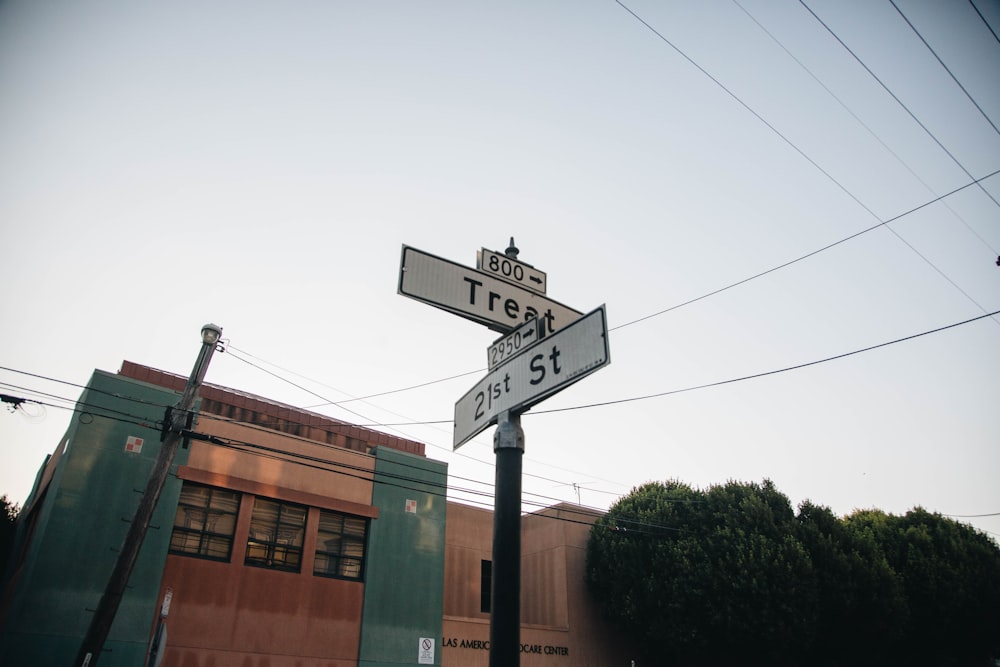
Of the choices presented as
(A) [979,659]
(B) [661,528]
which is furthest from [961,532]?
(B) [661,528]

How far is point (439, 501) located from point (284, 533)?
17.3ft

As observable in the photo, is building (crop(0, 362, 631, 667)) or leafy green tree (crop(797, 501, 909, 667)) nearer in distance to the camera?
building (crop(0, 362, 631, 667))

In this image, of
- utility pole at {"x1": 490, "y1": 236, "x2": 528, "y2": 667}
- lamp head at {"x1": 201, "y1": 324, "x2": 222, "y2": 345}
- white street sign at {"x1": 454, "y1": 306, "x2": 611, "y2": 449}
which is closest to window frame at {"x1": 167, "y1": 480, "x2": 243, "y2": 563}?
lamp head at {"x1": 201, "y1": 324, "x2": 222, "y2": 345}

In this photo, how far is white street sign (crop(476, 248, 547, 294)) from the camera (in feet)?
15.8

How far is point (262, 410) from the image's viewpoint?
18.8 meters

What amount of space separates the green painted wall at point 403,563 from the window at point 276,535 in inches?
88.8

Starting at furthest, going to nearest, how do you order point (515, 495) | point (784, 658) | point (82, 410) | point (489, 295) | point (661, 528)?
1. point (661, 528)
2. point (784, 658)
3. point (82, 410)
4. point (489, 295)
5. point (515, 495)

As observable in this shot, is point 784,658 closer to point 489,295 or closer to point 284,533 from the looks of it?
point 284,533

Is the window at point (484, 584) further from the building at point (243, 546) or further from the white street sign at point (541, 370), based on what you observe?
the white street sign at point (541, 370)

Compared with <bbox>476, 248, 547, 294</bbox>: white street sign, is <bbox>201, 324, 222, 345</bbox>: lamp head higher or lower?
higher

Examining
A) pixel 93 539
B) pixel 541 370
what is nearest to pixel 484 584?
pixel 93 539

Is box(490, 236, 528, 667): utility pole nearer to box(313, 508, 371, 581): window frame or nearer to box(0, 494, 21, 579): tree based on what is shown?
box(313, 508, 371, 581): window frame

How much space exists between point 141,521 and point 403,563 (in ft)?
31.3

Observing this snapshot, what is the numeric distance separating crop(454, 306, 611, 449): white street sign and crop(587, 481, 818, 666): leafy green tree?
20.2 m
